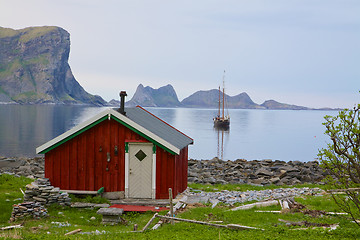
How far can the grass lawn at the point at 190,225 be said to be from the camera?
11.6 metres

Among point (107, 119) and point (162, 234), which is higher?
point (107, 119)

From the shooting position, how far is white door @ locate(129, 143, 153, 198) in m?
18.8

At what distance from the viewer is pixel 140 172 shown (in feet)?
61.6

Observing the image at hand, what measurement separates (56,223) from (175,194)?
643 cm

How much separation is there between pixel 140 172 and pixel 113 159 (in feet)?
5.18

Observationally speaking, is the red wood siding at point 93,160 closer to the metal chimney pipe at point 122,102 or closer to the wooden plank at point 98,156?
the wooden plank at point 98,156

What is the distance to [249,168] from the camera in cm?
3803

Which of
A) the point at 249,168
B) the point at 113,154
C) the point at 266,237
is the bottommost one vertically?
the point at 249,168

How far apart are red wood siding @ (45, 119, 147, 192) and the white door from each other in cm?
42

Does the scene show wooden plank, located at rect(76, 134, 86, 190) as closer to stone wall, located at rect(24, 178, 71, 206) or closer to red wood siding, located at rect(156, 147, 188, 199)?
stone wall, located at rect(24, 178, 71, 206)

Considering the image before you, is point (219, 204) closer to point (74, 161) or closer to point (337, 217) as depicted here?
point (337, 217)

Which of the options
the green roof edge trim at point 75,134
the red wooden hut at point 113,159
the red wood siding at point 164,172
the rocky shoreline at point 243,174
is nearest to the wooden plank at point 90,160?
the red wooden hut at point 113,159

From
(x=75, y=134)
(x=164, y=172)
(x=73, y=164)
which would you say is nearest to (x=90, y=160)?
(x=73, y=164)

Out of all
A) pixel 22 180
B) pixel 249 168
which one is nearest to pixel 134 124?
pixel 22 180
